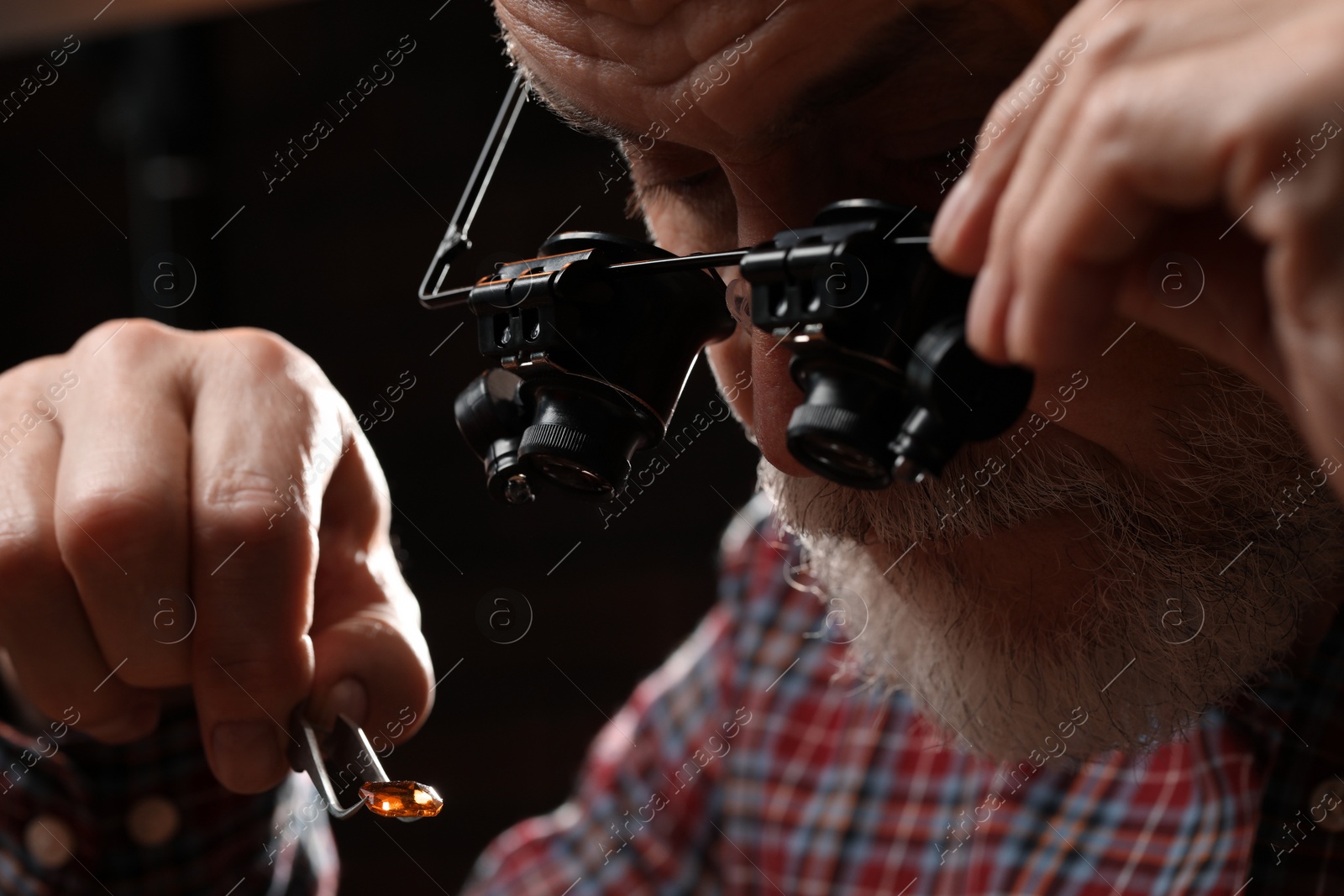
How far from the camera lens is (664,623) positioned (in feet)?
7.55

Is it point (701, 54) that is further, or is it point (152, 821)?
point (152, 821)

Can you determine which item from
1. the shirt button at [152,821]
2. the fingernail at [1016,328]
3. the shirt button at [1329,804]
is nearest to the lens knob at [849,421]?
the fingernail at [1016,328]

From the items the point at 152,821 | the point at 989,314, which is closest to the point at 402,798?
the point at 989,314

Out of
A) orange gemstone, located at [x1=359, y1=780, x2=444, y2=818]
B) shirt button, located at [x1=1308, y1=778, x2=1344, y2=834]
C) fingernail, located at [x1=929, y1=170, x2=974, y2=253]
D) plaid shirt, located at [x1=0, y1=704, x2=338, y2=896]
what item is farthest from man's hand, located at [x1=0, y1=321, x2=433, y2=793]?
shirt button, located at [x1=1308, y1=778, x2=1344, y2=834]

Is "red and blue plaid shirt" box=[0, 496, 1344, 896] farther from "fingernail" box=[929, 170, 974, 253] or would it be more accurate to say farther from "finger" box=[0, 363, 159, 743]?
"fingernail" box=[929, 170, 974, 253]

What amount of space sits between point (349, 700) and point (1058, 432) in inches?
20.2

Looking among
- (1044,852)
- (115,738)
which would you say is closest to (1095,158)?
(115,738)

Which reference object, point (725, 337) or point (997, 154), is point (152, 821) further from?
point (997, 154)

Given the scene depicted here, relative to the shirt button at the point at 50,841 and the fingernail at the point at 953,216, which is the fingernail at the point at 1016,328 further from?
the shirt button at the point at 50,841

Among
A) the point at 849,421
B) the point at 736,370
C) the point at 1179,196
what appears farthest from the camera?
the point at 736,370

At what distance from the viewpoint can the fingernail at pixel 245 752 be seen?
2.52 ft

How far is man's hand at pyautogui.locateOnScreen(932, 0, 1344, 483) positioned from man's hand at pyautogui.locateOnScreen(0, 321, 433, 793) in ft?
1.71

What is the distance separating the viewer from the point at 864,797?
139 centimetres

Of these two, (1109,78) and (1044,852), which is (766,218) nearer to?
(1109,78)
